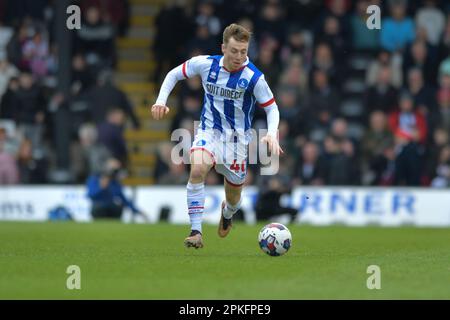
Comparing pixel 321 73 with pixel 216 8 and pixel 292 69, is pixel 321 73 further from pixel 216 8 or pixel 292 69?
pixel 216 8

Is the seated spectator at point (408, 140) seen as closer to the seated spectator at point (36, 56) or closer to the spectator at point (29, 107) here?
the spectator at point (29, 107)

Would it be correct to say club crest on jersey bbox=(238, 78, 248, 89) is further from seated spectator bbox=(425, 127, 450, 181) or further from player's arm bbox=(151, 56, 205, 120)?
seated spectator bbox=(425, 127, 450, 181)

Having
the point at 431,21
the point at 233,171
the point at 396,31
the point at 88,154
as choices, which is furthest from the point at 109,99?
the point at 233,171

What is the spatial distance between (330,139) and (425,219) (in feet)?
7.76

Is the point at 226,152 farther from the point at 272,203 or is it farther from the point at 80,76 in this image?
the point at 80,76

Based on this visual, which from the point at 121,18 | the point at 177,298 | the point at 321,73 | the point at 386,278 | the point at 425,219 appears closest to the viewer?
the point at 177,298

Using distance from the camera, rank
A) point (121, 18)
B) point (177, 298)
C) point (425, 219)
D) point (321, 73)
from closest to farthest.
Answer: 1. point (177, 298)
2. point (425, 219)
3. point (321, 73)
4. point (121, 18)

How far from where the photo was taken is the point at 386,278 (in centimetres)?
1045

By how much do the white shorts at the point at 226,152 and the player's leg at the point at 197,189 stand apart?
107mm

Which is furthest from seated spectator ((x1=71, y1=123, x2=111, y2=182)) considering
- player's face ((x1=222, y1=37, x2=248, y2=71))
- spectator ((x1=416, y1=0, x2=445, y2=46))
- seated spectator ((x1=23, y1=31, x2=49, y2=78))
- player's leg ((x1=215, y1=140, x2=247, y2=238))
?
player's face ((x1=222, y1=37, x2=248, y2=71))

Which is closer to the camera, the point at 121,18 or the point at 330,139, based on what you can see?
the point at 330,139

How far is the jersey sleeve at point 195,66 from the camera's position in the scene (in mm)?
12750

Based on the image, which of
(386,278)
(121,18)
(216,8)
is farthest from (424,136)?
(386,278)

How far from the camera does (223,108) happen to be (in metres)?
12.8
